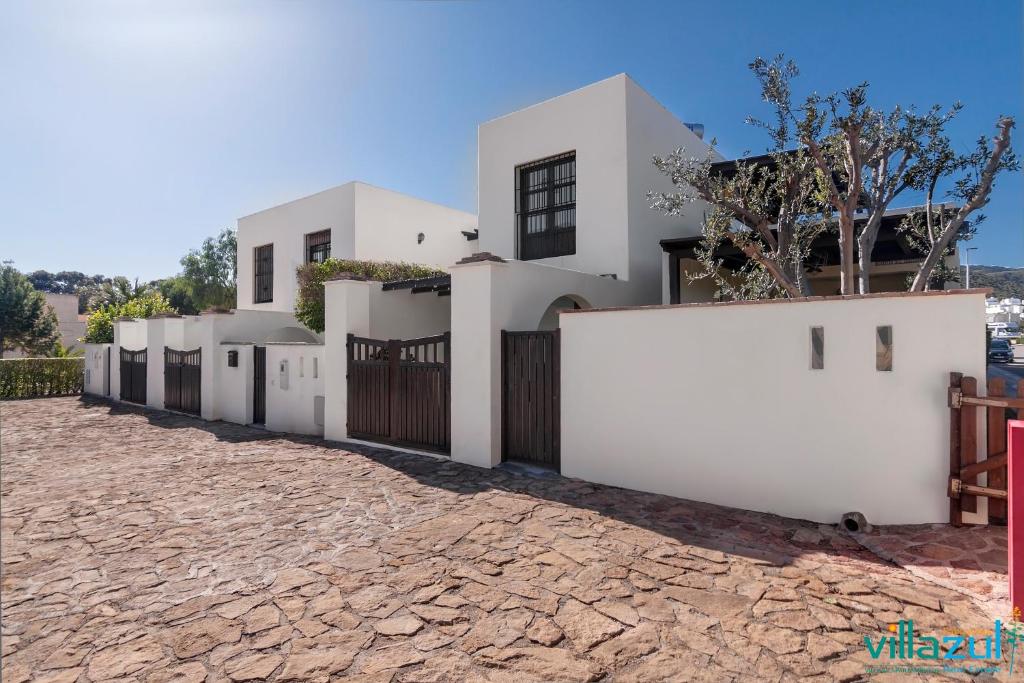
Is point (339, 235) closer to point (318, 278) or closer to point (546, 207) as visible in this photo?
point (318, 278)

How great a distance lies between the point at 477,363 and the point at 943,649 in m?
5.83

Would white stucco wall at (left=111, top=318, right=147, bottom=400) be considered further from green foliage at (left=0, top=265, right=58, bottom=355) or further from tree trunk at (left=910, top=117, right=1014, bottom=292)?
tree trunk at (left=910, top=117, right=1014, bottom=292)

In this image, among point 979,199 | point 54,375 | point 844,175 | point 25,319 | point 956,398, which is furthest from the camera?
point 25,319

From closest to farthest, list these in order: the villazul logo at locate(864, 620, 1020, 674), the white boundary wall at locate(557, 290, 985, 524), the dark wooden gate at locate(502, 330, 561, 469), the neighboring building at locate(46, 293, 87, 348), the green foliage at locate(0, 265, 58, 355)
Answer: the villazul logo at locate(864, 620, 1020, 674), the white boundary wall at locate(557, 290, 985, 524), the dark wooden gate at locate(502, 330, 561, 469), the green foliage at locate(0, 265, 58, 355), the neighboring building at locate(46, 293, 87, 348)

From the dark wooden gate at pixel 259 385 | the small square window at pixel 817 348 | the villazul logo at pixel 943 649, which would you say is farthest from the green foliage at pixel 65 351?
the villazul logo at pixel 943 649

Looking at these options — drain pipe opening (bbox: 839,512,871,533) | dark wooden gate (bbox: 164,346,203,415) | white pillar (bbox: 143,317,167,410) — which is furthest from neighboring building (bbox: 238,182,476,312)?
drain pipe opening (bbox: 839,512,871,533)

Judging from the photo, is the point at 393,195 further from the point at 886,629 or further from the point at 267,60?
the point at 886,629

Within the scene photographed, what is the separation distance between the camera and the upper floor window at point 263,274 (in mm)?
19156

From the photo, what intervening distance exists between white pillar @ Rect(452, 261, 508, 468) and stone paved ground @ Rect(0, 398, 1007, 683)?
44.7 inches

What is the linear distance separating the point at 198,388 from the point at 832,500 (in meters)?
14.3

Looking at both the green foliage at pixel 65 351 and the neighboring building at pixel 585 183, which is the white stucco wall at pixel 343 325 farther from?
the green foliage at pixel 65 351

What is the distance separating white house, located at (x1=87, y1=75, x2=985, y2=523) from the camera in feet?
16.9

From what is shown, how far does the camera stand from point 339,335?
970 centimetres

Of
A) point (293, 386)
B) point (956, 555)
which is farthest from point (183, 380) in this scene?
point (956, 555)
